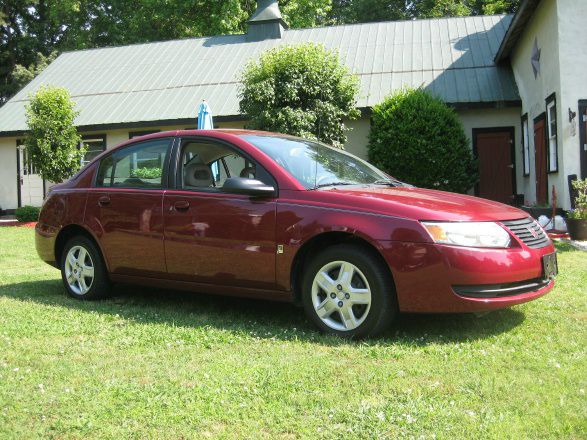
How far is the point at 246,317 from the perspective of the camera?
4.88m

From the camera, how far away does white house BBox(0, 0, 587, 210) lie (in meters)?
11.1

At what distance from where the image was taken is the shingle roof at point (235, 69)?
15992mm

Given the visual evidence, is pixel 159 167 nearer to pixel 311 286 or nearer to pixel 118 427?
pixel 311 286

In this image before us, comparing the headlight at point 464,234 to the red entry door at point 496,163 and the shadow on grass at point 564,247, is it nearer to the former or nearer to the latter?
the shadow on grass at point 564,247

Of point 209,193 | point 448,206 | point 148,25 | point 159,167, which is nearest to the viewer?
point 448,206

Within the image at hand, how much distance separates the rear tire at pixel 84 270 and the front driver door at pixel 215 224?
915 mm

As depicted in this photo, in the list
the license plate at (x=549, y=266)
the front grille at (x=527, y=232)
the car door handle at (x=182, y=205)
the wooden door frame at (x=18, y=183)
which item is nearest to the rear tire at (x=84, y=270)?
the car door handle at (x=182, y=205)

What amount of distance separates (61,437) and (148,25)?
3024 centimetres

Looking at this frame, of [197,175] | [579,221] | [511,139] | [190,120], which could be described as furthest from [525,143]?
[197,175]

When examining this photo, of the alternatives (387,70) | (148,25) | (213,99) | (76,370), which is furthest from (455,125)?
(148,25)

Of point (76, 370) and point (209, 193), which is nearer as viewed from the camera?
point (76, 370)

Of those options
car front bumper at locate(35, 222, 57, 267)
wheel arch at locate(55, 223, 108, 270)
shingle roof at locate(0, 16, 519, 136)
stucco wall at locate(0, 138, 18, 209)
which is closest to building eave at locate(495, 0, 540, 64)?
shingle roof at locate(0, 16, 519, 136)

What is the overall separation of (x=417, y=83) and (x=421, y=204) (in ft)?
41.5

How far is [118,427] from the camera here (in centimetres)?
277
